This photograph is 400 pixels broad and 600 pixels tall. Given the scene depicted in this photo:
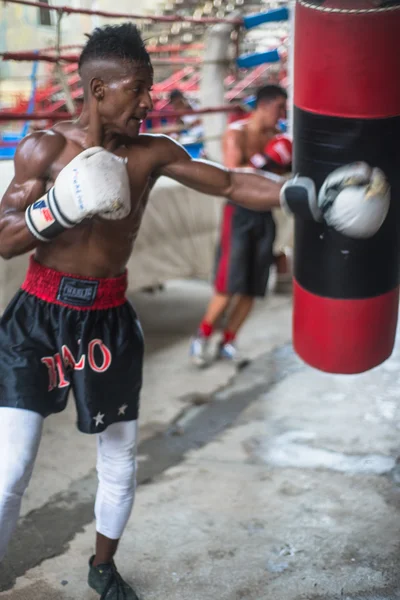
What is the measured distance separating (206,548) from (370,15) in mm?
1450

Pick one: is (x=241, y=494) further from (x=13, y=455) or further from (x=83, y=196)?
(x=83, y=196)

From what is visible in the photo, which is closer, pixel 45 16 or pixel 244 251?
pixel 45 16

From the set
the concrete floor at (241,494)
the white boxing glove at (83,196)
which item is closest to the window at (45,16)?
the concrete floor at (241,494)

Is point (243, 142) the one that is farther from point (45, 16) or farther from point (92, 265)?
point (92, 265)

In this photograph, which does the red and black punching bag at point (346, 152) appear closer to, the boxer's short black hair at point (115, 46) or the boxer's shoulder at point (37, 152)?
the boxer's short black hair at point (115, 46)

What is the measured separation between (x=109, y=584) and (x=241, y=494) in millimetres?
690

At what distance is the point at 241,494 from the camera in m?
2.45

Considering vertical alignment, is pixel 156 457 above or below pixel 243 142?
below

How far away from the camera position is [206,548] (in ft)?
6.97

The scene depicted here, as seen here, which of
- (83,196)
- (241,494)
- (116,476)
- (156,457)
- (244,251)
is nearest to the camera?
(83,196)

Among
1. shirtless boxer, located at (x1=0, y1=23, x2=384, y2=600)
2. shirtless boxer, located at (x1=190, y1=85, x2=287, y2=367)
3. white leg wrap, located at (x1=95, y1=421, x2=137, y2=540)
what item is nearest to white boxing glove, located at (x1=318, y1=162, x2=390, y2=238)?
shirtless boxer, located at (x1=0, y1=23, x2=384, y2=600)

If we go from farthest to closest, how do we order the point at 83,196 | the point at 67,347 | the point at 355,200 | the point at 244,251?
the point at 244,251 < the point at 67,347 < the point at 355,200 < the point at 83,196

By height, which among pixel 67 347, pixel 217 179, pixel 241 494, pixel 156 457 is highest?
pixel 217 179

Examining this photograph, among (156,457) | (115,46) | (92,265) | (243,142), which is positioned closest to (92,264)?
(92,265)
